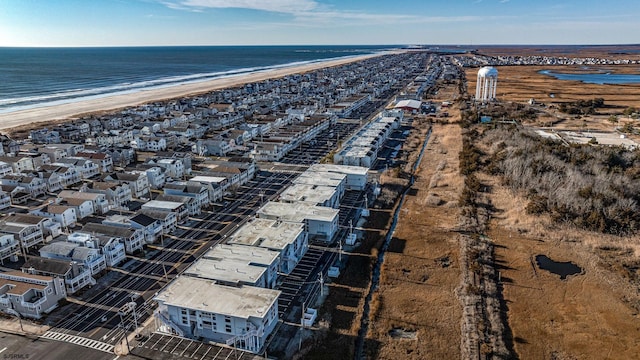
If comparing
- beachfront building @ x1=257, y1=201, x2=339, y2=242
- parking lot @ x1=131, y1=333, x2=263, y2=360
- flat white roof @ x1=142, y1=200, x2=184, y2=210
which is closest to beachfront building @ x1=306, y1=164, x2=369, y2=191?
beachfront building @ x1=257, y1=201, x2=339, y2=242

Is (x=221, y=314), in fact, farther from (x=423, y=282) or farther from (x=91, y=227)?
(x=91, y=227)

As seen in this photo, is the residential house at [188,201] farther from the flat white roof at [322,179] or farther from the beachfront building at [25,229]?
the flat white roof at [322,179]

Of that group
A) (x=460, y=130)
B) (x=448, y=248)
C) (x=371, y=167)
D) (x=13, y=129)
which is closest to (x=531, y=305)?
(x=448, y=248)

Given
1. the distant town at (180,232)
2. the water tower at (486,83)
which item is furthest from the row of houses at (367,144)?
the water tower at (486,83)

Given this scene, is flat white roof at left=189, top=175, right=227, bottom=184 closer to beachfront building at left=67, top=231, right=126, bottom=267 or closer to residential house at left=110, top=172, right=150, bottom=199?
residential house at left=110, top=172, right=150, bottom=199

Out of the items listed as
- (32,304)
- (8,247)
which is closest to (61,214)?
(8,247)

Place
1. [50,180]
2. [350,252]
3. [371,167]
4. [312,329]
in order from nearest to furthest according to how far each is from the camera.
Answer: [312,329]
[350,252]
[50,180]
[371,167]

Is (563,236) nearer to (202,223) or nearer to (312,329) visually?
(312,329)
